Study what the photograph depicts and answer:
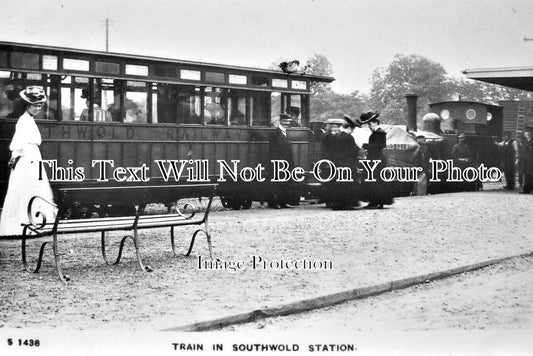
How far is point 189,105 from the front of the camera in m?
11.6

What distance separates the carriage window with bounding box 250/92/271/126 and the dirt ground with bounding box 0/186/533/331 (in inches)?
89.9

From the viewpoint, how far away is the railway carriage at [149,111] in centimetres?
966

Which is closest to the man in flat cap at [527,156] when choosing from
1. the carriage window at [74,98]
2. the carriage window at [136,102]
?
the carriage window at [136,102]

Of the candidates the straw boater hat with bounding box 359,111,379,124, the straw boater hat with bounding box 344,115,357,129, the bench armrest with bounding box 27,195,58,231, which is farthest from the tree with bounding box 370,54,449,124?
the bench armrest with bounding box 27,195,58,231

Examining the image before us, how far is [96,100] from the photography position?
34.0 feet

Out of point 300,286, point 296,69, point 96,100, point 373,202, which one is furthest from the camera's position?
point 296,69

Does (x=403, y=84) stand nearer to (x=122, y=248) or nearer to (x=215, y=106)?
(x=215, y=106)

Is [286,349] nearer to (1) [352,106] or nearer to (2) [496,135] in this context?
(1) [352,106]

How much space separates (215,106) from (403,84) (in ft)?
13.2

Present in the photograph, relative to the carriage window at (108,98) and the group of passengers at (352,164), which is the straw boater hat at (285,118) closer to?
the group of passengers at (352,164)

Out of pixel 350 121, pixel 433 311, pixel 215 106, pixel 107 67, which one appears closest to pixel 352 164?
pixel 350 121

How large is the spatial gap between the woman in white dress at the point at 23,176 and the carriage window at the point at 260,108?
5.39m

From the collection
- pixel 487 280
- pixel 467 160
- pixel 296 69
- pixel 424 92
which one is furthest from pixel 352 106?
pixel 487 280

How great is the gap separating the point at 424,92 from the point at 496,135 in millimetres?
3476
